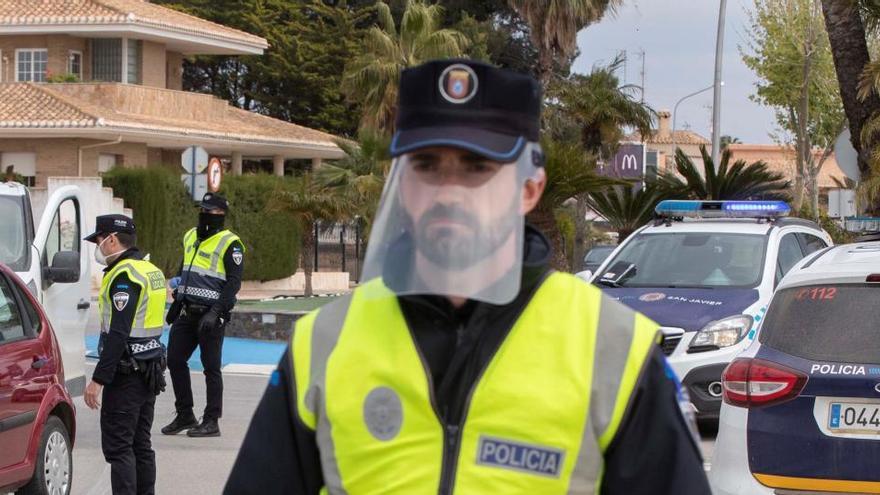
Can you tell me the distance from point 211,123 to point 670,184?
23851 millimetres

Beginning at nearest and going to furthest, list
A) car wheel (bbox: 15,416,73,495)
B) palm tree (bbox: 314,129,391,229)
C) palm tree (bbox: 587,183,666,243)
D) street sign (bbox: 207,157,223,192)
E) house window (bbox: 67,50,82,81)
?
car wheel (bbox: 15,416,73,495) < palm tree (bbox: 587,183,666,243) < street sign (bbox: 207,157,223,192) < palm tree (bbox: 314,129,391,229) < house window (bbox: 67,50,82,81)

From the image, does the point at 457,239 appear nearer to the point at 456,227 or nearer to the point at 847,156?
the point at 456,227

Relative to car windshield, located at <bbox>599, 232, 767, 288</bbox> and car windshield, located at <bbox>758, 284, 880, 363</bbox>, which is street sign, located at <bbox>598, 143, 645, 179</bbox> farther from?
car windshield, located at <bbox>758, 284, 880, 363</bbox>

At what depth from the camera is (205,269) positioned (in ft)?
37.2

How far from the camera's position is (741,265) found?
480 inches

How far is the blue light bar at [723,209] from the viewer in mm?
12812

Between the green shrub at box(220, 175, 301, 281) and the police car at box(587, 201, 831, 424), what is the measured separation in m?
23.5

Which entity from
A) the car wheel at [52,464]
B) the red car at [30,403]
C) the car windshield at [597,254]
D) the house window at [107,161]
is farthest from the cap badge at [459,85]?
the house window at [107,161]

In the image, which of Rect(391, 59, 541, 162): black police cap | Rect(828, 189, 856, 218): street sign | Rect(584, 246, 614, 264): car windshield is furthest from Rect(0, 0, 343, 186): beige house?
Rect(391, 59, 541, 162): black police cap

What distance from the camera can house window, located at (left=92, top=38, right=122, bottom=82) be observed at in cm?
3975

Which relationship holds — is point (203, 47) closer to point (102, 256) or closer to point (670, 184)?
point (670, 184)

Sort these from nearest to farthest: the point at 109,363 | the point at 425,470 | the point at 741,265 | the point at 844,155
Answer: the point at 425,470
the point at 109,363
the point at 741,265
the point at 844,155

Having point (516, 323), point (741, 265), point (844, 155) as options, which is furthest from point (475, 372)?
point (844, 155)

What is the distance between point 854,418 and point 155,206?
1128 inches
